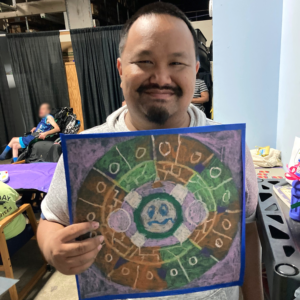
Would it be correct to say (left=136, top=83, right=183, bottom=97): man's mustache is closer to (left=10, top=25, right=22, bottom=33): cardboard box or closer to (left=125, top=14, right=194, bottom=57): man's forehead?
(left=125, top=14, right=194, bottom=57): man's forehead

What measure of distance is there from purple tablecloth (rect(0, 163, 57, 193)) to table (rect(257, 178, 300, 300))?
1.55 meters

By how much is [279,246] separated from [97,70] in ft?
14.5

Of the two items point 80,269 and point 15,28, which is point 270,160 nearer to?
point 80,269

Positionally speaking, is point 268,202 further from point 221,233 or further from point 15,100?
point 15,100

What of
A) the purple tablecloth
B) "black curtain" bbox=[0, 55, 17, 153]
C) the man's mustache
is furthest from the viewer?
"black curtain" bbox=[0, 55, 17, 153]

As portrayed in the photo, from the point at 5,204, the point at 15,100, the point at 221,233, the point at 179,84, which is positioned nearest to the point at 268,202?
the point at 221,233

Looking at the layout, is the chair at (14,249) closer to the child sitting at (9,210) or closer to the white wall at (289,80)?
the child sitting at (9,210)

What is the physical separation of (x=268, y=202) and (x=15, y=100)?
5.52 m

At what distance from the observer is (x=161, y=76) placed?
1.82ft

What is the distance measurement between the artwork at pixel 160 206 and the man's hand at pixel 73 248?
0.07 ft

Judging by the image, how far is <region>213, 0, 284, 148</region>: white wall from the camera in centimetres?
160

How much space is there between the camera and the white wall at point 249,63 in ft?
5.25

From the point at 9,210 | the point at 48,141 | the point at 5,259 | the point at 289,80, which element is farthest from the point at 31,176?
the point at 289,80

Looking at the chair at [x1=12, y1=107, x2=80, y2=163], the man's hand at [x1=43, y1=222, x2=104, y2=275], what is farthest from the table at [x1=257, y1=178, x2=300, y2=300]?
the chair at [x1=12, y1=107, x2=80, y2=163]
